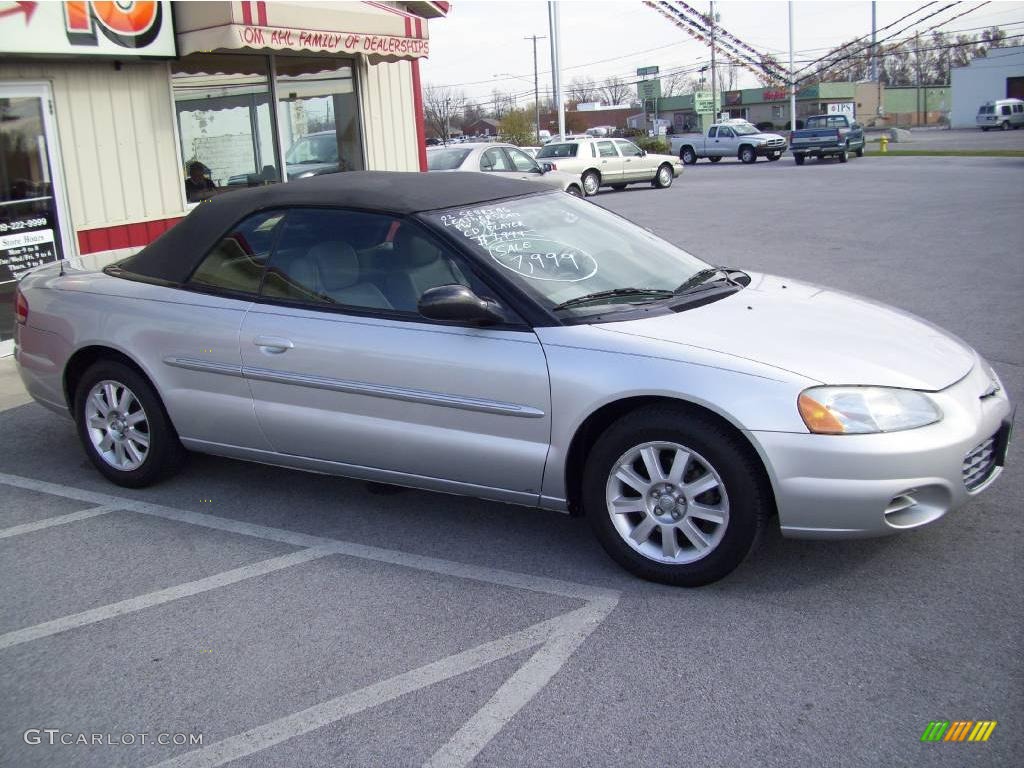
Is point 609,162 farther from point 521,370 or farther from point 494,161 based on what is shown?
point 521,370

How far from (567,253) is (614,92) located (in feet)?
452

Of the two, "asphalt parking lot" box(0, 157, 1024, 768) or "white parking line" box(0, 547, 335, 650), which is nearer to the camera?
"asphalt parking lot" box(0, 157, 1024, 768)

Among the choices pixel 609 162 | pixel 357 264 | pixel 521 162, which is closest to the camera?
pixel 357 264

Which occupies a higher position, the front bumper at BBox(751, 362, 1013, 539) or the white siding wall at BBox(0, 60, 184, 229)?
the white siding wall at BBox(0, 60, 184, 229)

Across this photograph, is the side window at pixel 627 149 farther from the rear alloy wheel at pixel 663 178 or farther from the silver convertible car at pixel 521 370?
the silver convertible car at pixel 521 370

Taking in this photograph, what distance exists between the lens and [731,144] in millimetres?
43469

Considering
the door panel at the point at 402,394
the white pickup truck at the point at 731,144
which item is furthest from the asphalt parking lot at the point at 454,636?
the white pickup truck at the point at 731,144

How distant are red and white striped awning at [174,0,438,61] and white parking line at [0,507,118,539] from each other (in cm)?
543

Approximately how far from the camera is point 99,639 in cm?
377

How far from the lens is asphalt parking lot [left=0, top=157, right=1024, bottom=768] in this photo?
10.00ft

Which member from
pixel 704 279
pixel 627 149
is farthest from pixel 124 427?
pixel 627 149

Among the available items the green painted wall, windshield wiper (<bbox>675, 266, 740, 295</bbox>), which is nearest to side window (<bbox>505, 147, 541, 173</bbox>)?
windshield wiper (<bbox>675, 266, 740, 295</bbox>)

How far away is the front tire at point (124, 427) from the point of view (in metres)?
5.12

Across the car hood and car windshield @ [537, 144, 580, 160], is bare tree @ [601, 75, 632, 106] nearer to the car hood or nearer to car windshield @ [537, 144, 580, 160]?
car windshield @ [537, 144, 580, 160]
